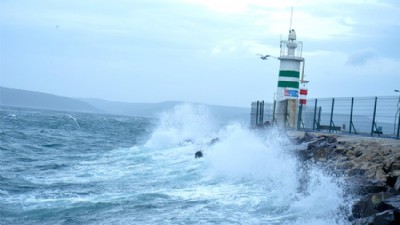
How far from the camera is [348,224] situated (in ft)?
24.6

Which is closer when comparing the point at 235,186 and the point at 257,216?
the point at 257,216

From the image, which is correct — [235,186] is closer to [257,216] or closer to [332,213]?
[257,216]

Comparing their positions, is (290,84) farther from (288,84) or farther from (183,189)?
(183,189)

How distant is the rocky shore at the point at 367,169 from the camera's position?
6.72 m

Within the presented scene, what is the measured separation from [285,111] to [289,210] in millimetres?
12247

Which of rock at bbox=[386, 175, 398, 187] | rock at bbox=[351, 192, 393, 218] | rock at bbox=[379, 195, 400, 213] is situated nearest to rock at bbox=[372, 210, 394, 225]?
rock at bbox=[379, 195, 400, 213]

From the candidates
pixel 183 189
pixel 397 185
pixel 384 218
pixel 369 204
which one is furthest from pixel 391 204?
pixel 183 189

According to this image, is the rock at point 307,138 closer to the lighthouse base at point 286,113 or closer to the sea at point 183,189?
the sea at point 183,189

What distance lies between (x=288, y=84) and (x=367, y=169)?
1216 centimetres

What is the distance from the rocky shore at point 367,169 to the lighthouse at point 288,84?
7.05 m

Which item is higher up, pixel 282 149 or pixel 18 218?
pixel 282 149

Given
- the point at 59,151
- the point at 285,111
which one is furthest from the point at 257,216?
the point at 59,151

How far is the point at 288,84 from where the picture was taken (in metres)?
21.1

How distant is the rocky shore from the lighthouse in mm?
7049
